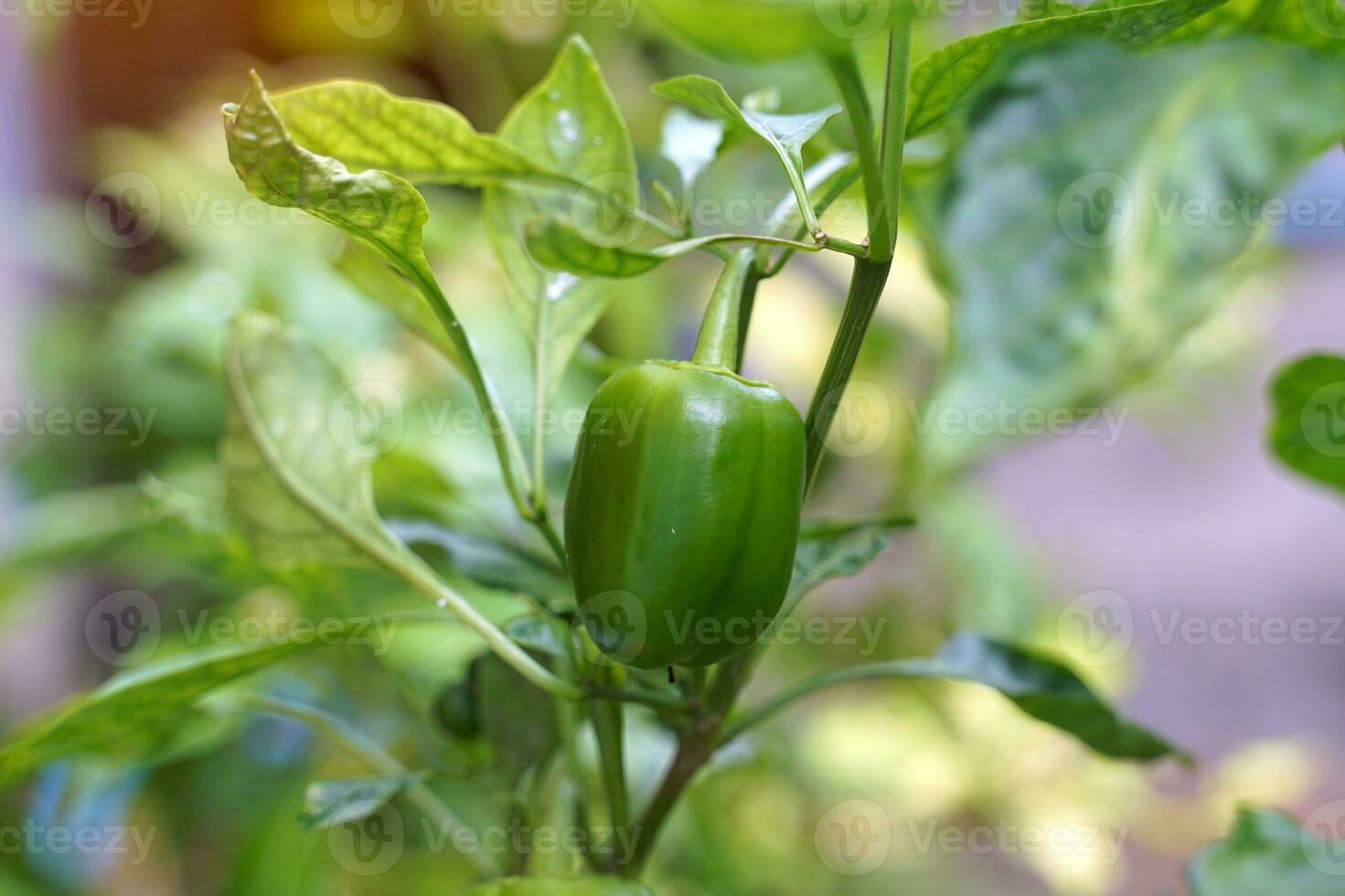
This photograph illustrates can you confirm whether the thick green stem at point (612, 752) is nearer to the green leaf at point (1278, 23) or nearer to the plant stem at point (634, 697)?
the plant stem at point (634, 697)

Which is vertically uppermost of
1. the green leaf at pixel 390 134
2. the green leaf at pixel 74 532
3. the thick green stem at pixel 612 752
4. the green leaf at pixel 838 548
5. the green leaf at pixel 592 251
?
the green leaf at pixel 390 134

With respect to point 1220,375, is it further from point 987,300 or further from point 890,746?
point 987,300

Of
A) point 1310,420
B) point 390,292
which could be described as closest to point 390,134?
point 390,292

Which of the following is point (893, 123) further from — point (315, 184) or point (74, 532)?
point (74, 532)

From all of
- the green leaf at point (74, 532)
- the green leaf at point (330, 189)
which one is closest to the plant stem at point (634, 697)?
the green leaf at point (330, 189)

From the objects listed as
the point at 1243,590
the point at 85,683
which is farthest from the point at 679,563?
the point at 1243,590

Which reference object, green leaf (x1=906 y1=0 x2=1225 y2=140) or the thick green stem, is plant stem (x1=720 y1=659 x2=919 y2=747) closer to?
the thick green stem
